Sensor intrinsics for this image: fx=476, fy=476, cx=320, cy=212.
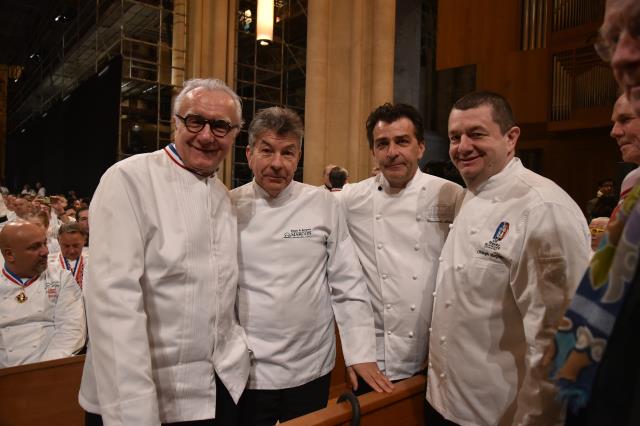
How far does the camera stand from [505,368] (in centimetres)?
155

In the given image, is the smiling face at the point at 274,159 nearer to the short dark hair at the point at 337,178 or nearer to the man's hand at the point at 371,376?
the man's hand at the point at 371,376

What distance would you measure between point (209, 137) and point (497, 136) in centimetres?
102

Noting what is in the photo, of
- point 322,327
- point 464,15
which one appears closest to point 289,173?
point 322,327

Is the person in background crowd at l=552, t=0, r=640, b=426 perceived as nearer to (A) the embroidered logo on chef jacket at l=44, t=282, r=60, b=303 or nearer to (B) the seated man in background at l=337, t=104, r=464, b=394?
(B) the seated man in background at l=337, t=104, r=464, b=394

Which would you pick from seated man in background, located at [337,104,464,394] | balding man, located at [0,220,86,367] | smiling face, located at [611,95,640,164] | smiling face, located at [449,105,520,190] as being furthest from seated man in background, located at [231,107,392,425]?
balding man, located at [0,220,86,367]

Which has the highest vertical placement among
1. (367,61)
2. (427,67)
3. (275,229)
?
(427,67)

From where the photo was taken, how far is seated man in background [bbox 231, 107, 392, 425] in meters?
1.91

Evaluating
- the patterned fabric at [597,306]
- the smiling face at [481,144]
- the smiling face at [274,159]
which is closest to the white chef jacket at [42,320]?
the smiling face at [274,159]

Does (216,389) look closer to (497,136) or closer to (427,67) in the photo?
(497,136)

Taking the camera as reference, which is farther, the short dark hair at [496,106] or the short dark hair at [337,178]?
the short dark hair at [337,178]

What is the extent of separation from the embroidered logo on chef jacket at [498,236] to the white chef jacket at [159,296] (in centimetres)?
89

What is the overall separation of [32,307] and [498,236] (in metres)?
2.93

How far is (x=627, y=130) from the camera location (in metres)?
1.89

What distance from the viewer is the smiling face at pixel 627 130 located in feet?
5.96
